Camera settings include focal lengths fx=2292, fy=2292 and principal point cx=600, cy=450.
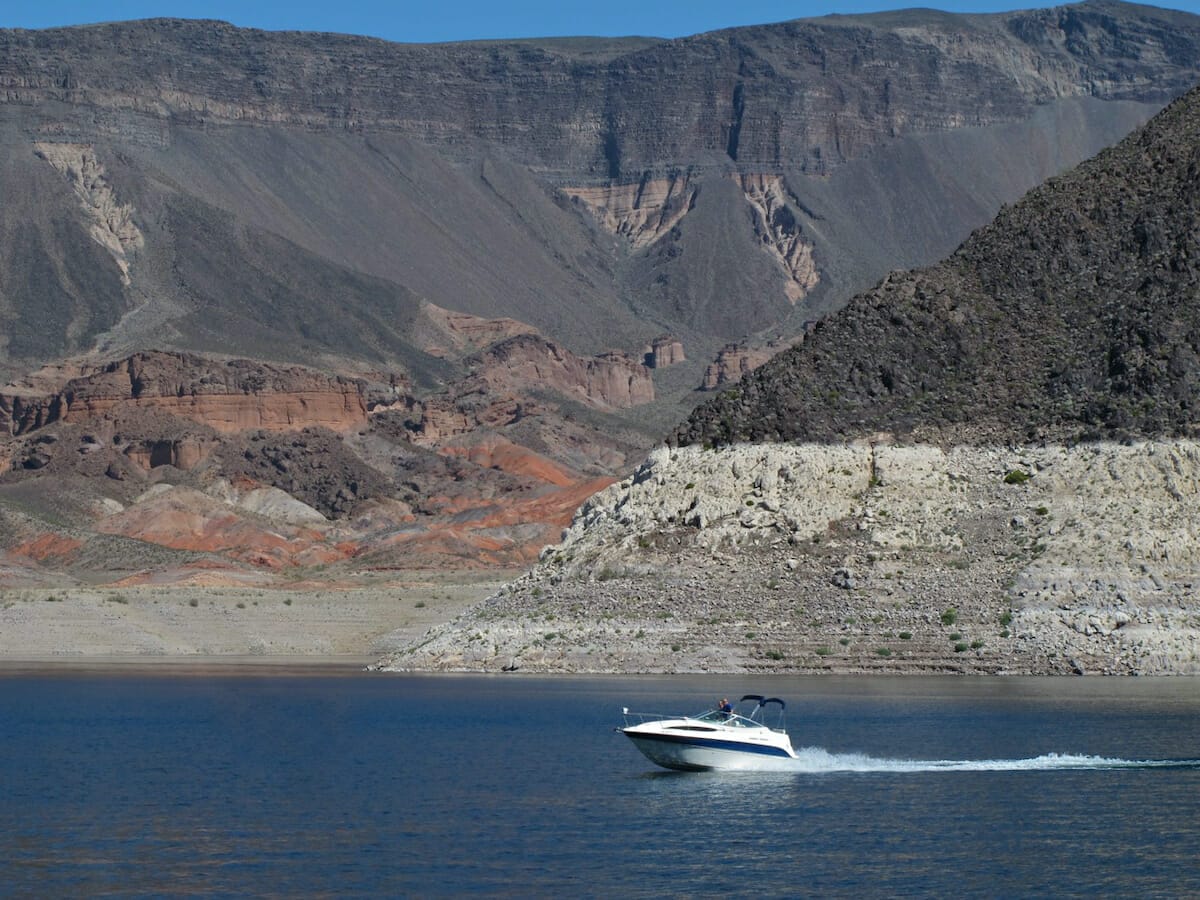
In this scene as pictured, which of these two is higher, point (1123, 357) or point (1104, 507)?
point (1123, 357)

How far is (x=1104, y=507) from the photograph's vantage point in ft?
296

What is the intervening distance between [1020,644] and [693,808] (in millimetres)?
34781

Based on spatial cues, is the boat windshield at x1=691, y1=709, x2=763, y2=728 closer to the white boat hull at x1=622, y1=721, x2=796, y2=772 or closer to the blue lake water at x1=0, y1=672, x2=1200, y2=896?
the white boat hull at x1=622, y1=721, x2=796, y2=772

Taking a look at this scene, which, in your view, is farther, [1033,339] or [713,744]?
[1033,339]

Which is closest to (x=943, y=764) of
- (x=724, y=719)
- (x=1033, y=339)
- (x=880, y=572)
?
(x=724, y=719)

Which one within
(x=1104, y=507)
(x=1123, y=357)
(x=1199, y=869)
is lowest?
(x=1199, y=869)

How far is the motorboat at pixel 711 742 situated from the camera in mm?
61125

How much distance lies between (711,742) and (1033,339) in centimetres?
4346

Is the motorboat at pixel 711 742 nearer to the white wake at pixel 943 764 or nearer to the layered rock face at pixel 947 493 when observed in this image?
the white wake at pixel 943 764

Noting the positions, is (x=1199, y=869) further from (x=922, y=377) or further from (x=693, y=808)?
(x=922, y=377)

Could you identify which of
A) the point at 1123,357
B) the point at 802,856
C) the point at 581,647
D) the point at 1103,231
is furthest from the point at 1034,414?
the point at 802,856

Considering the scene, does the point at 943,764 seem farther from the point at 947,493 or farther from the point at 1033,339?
the point at 1033,339

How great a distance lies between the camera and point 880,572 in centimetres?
9038

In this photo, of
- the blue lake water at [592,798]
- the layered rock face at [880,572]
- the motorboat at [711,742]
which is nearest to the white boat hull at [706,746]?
the motorboat at [711,742]
